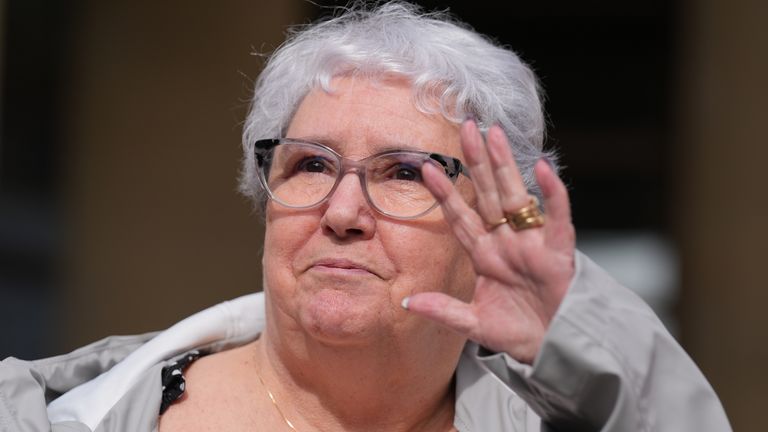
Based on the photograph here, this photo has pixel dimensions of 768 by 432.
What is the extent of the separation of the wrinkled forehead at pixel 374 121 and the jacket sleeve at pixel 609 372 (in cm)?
65

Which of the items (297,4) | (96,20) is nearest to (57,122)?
(96,20)

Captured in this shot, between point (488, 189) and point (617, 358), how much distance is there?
14.8 inches

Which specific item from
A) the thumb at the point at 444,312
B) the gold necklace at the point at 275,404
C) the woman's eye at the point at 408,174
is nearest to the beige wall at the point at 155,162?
the gold necklace at the point at 275,404

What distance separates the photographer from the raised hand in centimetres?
194

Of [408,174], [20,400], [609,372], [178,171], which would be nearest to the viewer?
[609,372]

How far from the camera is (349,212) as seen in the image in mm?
2426

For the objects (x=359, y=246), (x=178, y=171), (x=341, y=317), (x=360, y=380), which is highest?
(x=359, y=246)

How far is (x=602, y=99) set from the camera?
919cm

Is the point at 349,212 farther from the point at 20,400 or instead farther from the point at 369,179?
the point at 20,400

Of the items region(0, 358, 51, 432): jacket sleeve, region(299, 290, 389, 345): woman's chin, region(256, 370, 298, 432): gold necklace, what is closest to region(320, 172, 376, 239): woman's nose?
region(299, 290, 389, 345): woman's chin

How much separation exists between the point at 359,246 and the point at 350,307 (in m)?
0.14

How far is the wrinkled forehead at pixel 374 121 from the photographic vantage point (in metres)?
2.51

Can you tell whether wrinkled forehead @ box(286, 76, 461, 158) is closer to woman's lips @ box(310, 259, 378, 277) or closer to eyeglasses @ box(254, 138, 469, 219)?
eyeglasses @ box(254, 138, 469, 219)

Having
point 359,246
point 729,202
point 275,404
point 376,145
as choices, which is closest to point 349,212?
point 359,246
